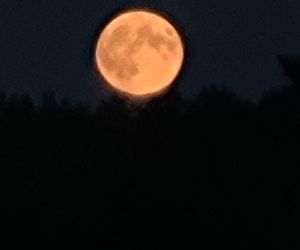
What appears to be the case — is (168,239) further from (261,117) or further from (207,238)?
(261,117)

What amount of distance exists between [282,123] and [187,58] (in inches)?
119

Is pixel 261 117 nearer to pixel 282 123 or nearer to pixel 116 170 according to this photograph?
pixel 282 123

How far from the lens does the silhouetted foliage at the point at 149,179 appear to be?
1470 cm

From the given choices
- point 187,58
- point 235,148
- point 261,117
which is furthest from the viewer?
point 261,117

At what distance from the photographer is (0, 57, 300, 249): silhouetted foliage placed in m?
14.7

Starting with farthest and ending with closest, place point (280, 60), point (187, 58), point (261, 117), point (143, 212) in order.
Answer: point (280, 60), point (261, 117), point (143, 212), point (187, 58)

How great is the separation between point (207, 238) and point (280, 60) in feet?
14.3

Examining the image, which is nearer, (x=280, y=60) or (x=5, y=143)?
(x=5, y=143)

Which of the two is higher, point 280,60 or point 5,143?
point 280,60

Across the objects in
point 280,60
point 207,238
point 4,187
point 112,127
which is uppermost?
point 280,60

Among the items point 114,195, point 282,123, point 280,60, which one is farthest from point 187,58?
point 280,60

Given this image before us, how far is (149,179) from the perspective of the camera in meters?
15.3

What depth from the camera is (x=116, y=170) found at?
1530 cm

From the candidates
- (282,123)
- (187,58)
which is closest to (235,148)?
(282,123)
